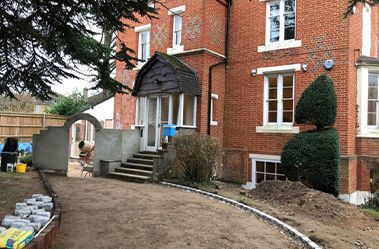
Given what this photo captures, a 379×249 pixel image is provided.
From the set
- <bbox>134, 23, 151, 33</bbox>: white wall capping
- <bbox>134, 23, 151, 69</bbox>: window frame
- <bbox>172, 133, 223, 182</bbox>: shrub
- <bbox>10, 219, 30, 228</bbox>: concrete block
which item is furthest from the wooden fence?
<bbox>10, 219, 30, 228</bbox>: concrete block

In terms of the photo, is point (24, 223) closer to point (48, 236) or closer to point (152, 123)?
point (48, 236)

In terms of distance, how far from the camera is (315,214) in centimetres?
773

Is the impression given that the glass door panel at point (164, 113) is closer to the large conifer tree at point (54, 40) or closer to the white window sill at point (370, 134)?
the large conifer tree at point (54, 40)

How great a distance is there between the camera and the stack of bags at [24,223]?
12.1 ft

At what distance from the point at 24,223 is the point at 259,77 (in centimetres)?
1069

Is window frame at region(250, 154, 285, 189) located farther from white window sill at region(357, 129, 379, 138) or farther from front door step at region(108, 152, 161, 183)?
front door step at region(108, 152, 161, 183)

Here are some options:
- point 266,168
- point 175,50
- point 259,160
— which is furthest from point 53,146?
point 266,168

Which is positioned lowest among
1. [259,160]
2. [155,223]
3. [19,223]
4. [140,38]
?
[155,223]

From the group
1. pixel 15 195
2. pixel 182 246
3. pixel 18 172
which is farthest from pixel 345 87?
pixel 18 172

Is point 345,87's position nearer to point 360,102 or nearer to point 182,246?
point 360,102

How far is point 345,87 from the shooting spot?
11.3 metres

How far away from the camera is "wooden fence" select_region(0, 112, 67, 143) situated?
57.2 feet

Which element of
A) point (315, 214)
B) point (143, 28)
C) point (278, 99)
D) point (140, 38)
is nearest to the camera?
point (315, 214)

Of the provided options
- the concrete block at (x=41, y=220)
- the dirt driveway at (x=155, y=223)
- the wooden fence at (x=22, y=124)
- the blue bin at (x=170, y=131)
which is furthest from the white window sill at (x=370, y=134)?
the wooden fence at (x=22, y=124)
